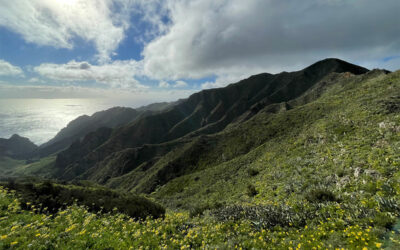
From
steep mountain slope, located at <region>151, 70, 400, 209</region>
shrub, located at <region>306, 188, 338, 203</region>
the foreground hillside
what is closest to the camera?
the foreground hillside

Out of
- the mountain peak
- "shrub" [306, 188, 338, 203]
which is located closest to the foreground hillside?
A: "shrub" [306, 188, 338, 203]

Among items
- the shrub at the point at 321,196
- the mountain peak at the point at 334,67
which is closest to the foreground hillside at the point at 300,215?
the shrub at the point at 321,196

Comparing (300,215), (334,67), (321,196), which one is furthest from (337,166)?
(334,67)

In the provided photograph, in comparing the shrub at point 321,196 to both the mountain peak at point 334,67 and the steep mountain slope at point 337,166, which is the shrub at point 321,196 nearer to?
the steep mountain slope at point 337,166

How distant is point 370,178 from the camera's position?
1080 centimetres

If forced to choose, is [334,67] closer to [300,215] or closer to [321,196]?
[321,196]

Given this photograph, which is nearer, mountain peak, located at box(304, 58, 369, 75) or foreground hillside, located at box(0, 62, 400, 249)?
foreground hillside, located at box(0, 62, 400, 249)

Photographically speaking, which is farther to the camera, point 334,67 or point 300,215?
point 334,67

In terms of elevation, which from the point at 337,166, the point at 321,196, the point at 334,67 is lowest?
the point at 321,196

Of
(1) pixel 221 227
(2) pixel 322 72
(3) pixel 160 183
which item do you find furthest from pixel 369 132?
(2) pixel 322 72

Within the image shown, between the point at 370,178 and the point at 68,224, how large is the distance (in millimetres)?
18431

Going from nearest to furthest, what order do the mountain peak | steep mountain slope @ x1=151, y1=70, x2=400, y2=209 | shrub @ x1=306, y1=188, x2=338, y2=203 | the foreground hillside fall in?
the foreground hillside < shrub @ x1=306, y1=188, x2=338, y2=203 < steep mountain slope @ x1=151, y1=70, x2=400, y2=209 < the mountain peak

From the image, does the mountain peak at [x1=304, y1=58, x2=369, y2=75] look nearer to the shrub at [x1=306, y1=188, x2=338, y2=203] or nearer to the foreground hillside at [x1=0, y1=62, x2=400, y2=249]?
the foreground hillside at [x1=0, y1=62, x2=400, y2=249]

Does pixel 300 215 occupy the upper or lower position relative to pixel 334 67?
lower
